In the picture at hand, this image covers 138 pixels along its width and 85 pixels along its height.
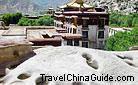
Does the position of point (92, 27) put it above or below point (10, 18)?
above

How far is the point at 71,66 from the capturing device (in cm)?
805

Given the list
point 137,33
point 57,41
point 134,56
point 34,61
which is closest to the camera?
point 34,61

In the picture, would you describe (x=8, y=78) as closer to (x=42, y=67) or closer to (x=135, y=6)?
(x=42, y=67)

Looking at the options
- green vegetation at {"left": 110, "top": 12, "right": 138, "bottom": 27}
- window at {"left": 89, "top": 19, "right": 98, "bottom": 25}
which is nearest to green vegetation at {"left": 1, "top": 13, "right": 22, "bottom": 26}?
green vegetation at {"left": 110, "top": 12, "right": 138, "bottom": 27}

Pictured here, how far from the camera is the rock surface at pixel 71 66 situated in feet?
25.7

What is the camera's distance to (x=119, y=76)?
8.17m

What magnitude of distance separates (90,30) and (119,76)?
30688 mm

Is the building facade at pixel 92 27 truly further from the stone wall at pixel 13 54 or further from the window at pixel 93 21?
the stone wall at pixel 13 54

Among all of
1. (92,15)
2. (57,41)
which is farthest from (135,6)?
(57,41)

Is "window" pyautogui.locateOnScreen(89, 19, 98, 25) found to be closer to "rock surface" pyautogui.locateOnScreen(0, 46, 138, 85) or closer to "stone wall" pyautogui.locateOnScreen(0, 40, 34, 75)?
"stone wall" pyautogui.locateOnScreen(0, 40, 34, 75)

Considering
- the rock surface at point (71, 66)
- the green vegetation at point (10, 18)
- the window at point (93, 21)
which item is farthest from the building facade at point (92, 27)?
the rock surface at point (71, 66)

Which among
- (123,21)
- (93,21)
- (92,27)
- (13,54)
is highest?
(13,54)

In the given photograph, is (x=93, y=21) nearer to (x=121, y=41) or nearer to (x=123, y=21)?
(x=121, y=41)

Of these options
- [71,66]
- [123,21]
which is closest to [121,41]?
[71,66]
